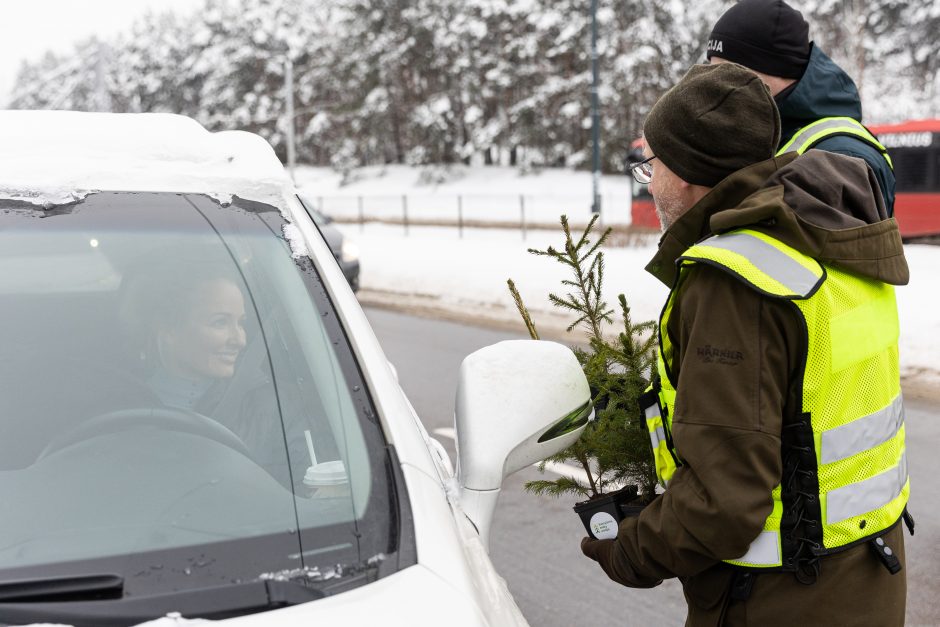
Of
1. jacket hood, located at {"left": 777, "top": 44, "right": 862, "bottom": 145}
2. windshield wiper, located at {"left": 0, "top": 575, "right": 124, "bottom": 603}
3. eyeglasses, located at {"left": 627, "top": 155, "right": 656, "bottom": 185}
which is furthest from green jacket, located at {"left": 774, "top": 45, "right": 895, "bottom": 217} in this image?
windshield wiper, located at {"left": 0, "top": 575, "right": 124, "bottom": 603}

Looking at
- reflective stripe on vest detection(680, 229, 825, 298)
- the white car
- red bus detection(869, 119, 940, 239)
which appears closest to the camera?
the white car

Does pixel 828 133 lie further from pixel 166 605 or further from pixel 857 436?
pixel 166 605

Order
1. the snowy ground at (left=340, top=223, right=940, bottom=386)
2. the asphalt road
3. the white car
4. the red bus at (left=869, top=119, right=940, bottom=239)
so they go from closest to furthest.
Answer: the white car
the asphalt road
the snowy ground at (left=340, top=223, right=940, bottom=386)
the red bus at (left=869, top=119, right=940, bottom=239)

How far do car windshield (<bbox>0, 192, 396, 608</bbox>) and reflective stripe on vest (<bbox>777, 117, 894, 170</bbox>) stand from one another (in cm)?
164

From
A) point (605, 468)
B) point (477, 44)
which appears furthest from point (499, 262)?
point (477, 44)

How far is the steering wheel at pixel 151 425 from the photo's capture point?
1.79 meters

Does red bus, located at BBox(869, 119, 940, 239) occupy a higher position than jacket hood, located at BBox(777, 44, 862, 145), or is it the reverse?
jacket hood, located at BBox(777, 44, 862, 145)

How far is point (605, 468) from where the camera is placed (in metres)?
2.29

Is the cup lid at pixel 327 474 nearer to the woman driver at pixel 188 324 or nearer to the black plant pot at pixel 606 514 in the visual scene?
the woman driver at pixel 188 324

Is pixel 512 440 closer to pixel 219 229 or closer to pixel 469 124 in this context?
pixel 219 229

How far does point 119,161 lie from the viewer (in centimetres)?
208

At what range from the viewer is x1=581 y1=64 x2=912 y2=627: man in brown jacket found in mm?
1597

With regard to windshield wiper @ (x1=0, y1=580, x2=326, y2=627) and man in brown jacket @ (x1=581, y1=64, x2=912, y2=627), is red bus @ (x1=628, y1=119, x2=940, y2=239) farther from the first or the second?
windshield wiper @ (x1=0, y1=580, x2=326, y2=627)

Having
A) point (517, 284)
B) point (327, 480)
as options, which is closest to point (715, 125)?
point (327, 480)
